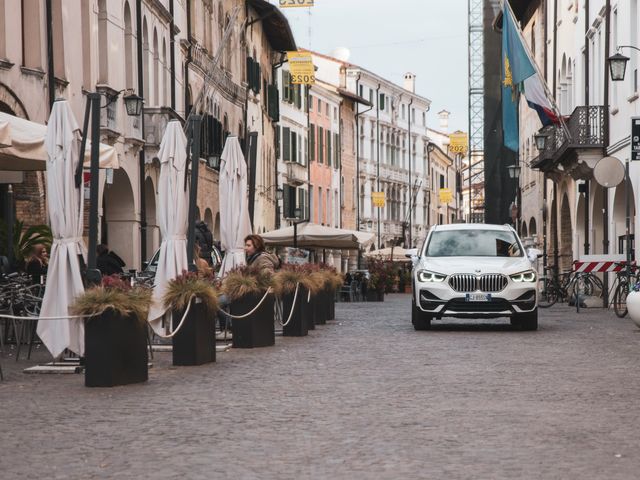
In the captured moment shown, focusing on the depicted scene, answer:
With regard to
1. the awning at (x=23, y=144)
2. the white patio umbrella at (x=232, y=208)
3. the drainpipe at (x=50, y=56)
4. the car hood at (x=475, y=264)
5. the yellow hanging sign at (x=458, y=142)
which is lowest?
the car hood at (x=475, y=264)

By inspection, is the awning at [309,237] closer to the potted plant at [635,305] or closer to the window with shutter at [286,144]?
the potted plant at [635,305]

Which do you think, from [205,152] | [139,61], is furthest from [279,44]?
[139,61]

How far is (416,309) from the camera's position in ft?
74.9

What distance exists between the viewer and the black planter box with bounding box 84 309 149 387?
12750 millimetres

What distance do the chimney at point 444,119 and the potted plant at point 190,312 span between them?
144 m

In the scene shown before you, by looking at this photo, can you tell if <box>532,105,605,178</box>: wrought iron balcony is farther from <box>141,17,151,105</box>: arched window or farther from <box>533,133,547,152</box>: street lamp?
<box>141,17,151,105</box>: arched window

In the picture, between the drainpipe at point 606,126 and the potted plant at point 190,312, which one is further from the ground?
the drainpipe at point 606,126

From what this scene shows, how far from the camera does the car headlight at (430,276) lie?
22.5 meters

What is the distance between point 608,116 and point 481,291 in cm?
1534

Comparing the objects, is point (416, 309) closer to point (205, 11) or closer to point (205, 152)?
point (205, 152)

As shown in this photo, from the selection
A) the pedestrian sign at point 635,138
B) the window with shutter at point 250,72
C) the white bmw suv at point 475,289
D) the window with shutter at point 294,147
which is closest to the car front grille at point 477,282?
the white bmw suv at point 475,289

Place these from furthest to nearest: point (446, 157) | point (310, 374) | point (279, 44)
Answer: point (446, 157)
point (279, 44)
point (310, 374)

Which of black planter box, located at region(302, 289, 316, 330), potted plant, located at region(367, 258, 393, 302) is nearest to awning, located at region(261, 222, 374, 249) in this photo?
potted plant, located at region(367, 258, 393, 302)

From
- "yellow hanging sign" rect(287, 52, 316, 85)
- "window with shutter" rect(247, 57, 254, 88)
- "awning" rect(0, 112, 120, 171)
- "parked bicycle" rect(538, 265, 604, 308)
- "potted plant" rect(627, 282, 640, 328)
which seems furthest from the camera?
"window with shutter" rect(247, 57, 254, 88)
